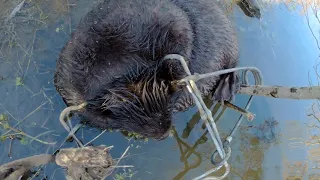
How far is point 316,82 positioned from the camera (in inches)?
144

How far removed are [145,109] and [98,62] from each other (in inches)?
13.2

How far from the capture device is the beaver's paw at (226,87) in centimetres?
268

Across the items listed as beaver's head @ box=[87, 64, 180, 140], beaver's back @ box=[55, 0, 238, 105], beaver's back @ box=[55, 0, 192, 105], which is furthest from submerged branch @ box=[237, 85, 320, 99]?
beaver's head @ box=[87, 64, 180, 140]

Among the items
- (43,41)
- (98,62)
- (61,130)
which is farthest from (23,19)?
(98,62)

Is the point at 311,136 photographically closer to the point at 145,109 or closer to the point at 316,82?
the point at 316,82

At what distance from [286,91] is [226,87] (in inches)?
18.5

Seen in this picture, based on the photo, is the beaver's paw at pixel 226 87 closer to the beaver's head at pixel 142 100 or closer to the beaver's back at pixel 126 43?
the beaver's back at pixel 126 43

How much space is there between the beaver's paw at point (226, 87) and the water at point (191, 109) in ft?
1.04

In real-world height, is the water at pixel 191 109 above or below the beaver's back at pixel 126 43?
below

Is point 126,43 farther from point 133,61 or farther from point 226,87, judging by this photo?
point 226,87

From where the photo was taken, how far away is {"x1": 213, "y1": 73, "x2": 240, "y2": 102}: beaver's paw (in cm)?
268

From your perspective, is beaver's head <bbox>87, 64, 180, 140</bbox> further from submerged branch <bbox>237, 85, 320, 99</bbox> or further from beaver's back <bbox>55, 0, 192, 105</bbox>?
submerged branch <bbox>237, 85, 320, 99</bbox>

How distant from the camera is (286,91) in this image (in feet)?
7.73

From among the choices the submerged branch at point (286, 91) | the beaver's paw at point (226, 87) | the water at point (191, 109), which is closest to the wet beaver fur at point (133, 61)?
the beaver's paw at point (226, 87)
